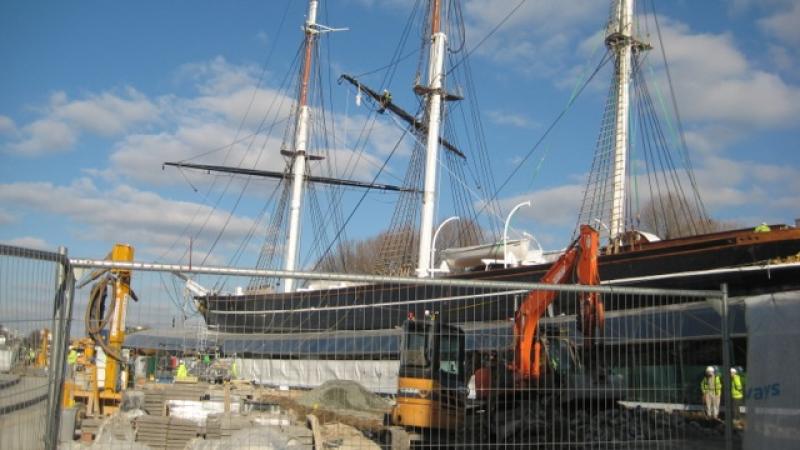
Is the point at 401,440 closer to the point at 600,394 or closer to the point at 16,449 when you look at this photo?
the point at 600,394

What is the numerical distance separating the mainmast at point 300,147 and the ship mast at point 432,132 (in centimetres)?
775

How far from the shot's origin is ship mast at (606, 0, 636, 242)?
77.0 ft

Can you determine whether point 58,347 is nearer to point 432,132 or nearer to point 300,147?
point 432,132

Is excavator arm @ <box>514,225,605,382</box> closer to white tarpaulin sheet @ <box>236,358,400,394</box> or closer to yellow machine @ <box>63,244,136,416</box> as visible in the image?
white tarpaulin sheet @ <box>236,358,400,394</box>

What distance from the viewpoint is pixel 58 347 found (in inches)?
218

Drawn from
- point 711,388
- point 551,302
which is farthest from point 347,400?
point 711,388

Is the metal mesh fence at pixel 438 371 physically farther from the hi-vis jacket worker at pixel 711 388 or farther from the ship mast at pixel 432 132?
the ship mast at pixel 432 132

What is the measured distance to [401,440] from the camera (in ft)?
33.2

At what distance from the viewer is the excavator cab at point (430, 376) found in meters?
11.0

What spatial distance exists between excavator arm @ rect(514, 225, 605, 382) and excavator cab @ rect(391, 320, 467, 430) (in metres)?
0.96

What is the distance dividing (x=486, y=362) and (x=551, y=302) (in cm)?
192

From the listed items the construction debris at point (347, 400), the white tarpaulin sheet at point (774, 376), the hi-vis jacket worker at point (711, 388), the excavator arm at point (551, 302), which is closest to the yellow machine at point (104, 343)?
the construction debris at point (347, 400)

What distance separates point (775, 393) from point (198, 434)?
793 centimetres

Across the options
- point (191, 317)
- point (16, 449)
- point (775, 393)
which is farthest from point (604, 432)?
point (16, 449)
